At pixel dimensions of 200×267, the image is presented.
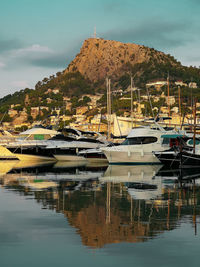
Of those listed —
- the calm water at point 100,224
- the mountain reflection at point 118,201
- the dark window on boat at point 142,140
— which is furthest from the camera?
the dark window on boat at point 142,140

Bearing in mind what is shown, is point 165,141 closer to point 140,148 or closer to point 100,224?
point 140,148

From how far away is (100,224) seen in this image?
1380 cm

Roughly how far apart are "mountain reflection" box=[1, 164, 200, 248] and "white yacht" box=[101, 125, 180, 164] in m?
6.76

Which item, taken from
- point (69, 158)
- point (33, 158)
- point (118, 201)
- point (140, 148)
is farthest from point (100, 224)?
point (33, 158)

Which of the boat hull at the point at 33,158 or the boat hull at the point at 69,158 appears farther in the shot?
the boat hull at the point at 33,158

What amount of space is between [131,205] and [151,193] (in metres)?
3.60

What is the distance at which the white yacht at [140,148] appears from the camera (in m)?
38.5

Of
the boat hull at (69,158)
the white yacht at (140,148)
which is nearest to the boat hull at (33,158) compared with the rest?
the boat hull at (69,158)

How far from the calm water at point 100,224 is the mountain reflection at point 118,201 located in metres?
0.02

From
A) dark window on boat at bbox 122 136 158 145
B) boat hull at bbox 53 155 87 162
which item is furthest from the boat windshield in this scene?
boat hull at bbox 53 155 87 162

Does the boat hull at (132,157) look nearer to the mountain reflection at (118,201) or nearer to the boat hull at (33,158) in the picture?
the mountain reflection at (118,201)

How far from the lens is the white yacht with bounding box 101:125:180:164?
38469 mm

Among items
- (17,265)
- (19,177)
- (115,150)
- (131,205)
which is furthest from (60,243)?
(115,150)

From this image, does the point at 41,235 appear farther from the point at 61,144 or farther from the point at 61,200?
the point at 61,144
